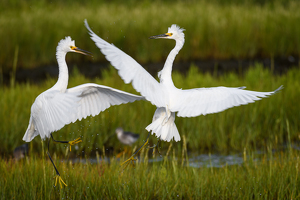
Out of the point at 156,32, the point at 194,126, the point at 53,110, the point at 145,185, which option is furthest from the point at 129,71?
the point at 156,32

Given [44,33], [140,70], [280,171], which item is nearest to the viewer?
[140,70]

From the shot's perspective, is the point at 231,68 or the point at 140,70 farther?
the point at 231,68

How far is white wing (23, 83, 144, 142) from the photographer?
2219 millimetres

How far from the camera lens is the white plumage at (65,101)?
222 cm

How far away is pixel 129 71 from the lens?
2000 mm

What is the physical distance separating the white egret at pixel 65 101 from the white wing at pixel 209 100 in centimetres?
29

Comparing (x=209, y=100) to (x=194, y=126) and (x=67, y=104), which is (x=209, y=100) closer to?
(x=67, y=104)

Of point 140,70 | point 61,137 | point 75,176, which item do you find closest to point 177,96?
point 140,70

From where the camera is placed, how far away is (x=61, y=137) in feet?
15.5

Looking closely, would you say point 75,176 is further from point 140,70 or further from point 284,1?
point 284,1

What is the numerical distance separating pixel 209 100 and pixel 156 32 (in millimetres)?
6986

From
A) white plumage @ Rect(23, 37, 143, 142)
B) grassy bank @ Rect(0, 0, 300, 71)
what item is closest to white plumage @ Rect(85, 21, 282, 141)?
white plumage @ Rect(23, 37, 143, 142)

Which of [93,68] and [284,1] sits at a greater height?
[284,1]

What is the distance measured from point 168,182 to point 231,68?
22.5 feet
